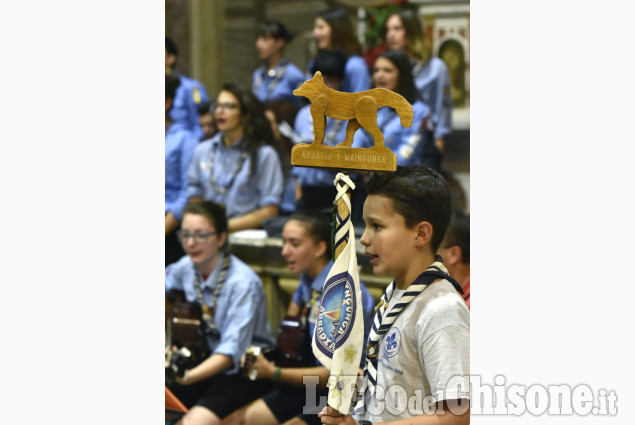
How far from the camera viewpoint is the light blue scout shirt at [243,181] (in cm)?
535

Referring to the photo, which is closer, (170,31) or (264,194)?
(264,194)

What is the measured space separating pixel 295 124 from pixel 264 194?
3.30 feet

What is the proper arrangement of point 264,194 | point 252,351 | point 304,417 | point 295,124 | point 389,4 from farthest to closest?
point 389,4, point 295,124, point 264,194, point 252,351, point 304,417

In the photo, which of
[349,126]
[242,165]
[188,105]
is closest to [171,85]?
[188,105]

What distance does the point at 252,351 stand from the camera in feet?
13.1

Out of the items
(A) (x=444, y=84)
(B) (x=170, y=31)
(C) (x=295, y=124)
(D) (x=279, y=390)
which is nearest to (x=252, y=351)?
(D) (x=279, y=390)

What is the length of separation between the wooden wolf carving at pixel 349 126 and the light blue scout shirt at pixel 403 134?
2607 millimetres

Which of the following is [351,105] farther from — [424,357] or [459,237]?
[459,237]

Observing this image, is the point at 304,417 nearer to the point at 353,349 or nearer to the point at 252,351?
the point at 252,351

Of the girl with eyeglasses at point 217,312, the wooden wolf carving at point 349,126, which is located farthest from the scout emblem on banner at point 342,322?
the girl with eyeglasses at point 217,312

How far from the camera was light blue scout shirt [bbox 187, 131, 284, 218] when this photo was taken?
5.35 metres

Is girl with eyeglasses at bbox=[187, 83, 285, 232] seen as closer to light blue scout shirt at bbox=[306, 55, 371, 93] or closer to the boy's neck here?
light blue scout shirt at bbox=[306, 55, 371, 93]

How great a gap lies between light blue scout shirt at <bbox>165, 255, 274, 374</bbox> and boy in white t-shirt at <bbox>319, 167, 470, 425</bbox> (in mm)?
1588

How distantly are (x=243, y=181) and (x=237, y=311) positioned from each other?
4.19 ft
